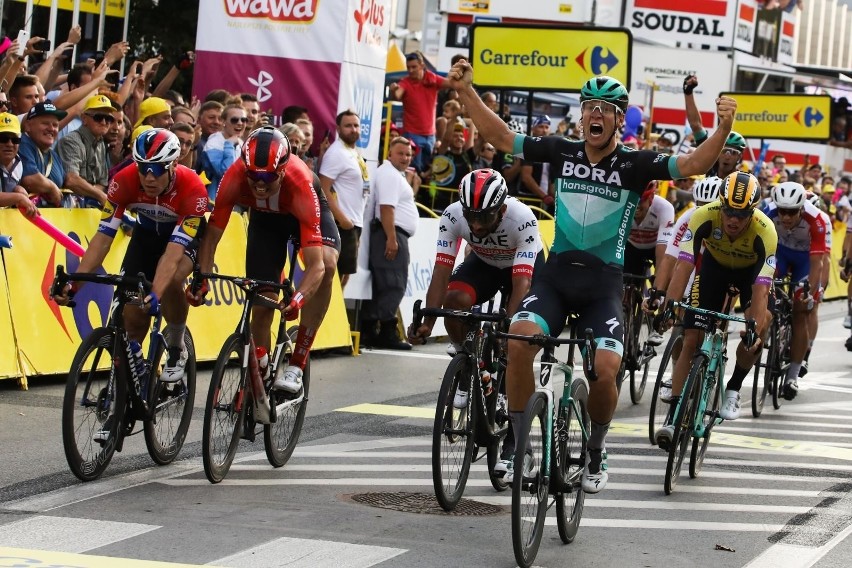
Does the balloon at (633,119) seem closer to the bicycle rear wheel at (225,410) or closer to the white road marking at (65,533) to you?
the bicycle rear wheel at (225,410)

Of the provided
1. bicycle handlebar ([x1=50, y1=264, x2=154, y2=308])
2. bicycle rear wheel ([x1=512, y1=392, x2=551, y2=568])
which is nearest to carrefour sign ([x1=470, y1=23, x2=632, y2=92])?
bicycle handlebar ([x1=50, y1=264, x2=154, y2=308])

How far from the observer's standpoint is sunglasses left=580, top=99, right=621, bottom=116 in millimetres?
7754

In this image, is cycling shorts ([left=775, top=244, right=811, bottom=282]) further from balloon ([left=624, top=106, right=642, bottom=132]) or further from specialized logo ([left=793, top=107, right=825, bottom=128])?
specialized logo ([left=793, top=107, right=825, bottom=128])

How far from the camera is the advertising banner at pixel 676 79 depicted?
130 feet

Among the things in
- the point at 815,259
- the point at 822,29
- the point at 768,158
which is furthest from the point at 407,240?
the point at 822,29

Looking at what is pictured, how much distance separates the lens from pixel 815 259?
44.1 ft

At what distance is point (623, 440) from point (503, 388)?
248 centimetres

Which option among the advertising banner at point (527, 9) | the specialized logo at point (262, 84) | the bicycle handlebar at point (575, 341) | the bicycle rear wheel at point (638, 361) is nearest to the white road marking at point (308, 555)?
the bicycle handlebar at point (575, 341)

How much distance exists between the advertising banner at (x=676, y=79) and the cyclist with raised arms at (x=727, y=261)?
27.8 meters

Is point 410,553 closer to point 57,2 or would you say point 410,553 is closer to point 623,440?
point 623,440

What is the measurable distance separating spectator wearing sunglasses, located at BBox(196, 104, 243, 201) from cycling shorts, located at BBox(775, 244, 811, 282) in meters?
5.12

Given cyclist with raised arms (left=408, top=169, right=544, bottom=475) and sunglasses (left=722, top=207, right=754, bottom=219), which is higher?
sunglasses (left=722, top=207, right=754, bottom=219)

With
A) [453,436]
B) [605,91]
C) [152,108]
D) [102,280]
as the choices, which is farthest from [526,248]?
[152,108]

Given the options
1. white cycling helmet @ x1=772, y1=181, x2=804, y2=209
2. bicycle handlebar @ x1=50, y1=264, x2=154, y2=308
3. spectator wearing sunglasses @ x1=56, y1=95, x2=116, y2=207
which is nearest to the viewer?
bicycle handlebar @ x1=50, y1=264, x2=154, y2=308
